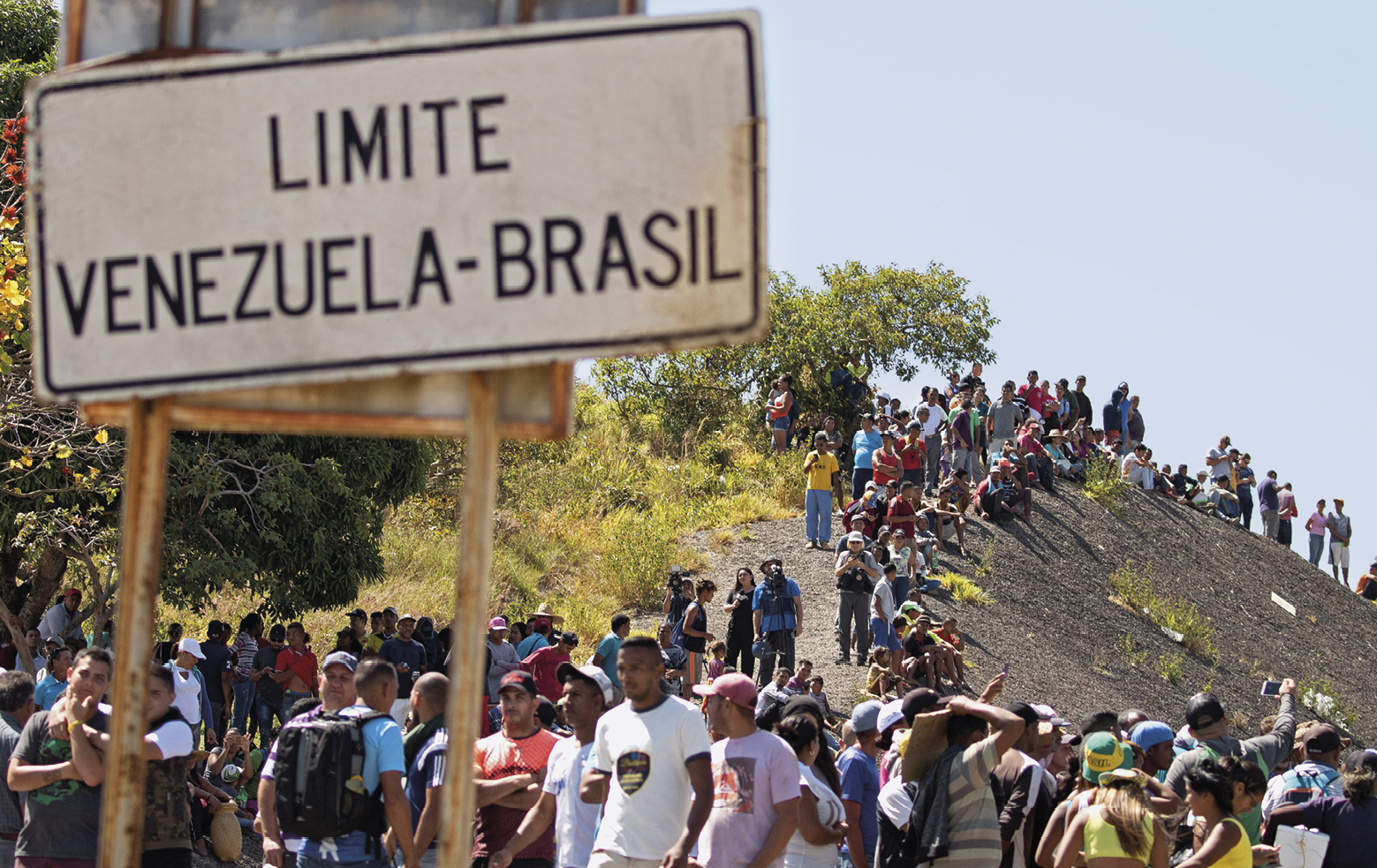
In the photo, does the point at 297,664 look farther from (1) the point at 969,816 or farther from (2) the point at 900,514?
(1) the point at 969,816

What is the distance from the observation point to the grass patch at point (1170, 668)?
72.5 ft

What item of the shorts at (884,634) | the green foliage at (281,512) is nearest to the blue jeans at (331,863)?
the green foliage at (281,512)

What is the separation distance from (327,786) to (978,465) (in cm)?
2098

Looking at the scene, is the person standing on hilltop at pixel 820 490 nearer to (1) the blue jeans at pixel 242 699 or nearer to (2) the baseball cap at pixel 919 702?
(1) the blue jeans at pixel 242 699

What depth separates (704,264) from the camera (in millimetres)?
2652

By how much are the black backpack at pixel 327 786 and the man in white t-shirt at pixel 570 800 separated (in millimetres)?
672

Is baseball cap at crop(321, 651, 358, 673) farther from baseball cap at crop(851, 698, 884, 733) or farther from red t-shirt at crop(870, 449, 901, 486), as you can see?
red t-shirt at crop(870, 449, 901, 486)

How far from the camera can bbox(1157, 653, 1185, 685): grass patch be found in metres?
22.1

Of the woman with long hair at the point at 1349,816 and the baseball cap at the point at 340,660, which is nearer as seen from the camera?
the baseball cap at the point at 340,660

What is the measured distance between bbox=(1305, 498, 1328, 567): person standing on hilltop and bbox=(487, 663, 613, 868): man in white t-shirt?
92.9 ft

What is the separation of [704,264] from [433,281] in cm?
51

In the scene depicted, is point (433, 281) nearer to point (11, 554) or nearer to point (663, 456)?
point (11, 554)

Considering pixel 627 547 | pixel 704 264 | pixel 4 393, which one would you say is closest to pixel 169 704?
pixel 704 264

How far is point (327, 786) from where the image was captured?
5.29 metres
